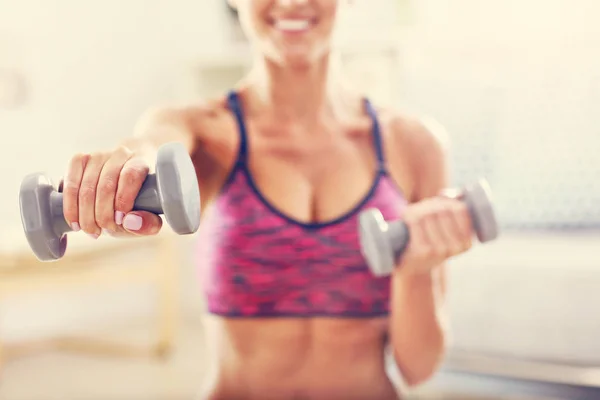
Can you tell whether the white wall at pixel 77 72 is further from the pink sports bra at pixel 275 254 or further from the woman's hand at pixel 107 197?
the woman's hand at pixel 107 197

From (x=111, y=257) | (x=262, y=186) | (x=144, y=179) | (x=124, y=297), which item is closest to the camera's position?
(x=144, y=179)

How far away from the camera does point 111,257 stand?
144 centimetres

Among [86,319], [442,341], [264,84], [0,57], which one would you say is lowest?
[86,319]

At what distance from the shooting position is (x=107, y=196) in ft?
0.85

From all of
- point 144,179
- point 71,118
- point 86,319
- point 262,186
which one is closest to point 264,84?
point 262,186

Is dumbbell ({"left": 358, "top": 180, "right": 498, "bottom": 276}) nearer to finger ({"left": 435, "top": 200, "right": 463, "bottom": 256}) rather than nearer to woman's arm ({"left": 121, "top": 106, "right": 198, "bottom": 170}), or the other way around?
finger ({"left": 435, "top": 200, "right": 463, "bottom": 256})

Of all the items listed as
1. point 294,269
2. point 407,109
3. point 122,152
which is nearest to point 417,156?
point 294,269

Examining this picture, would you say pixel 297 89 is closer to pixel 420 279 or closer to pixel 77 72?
pixel 420 279

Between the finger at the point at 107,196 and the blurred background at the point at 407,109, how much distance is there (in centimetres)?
61

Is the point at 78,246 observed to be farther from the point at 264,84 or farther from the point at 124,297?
the point at 264,84

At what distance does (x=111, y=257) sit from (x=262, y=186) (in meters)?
1.14

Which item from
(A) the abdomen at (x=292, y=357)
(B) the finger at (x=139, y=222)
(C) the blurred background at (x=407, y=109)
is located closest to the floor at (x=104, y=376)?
(C) the blurred background at (x=407, y=109)

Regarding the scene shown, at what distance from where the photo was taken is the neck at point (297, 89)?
1.38 feet

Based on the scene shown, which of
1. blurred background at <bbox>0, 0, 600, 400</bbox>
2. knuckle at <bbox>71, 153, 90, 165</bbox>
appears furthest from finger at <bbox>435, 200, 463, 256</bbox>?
blurred background at <bbox>0, 0, 600, 400</bbox>
